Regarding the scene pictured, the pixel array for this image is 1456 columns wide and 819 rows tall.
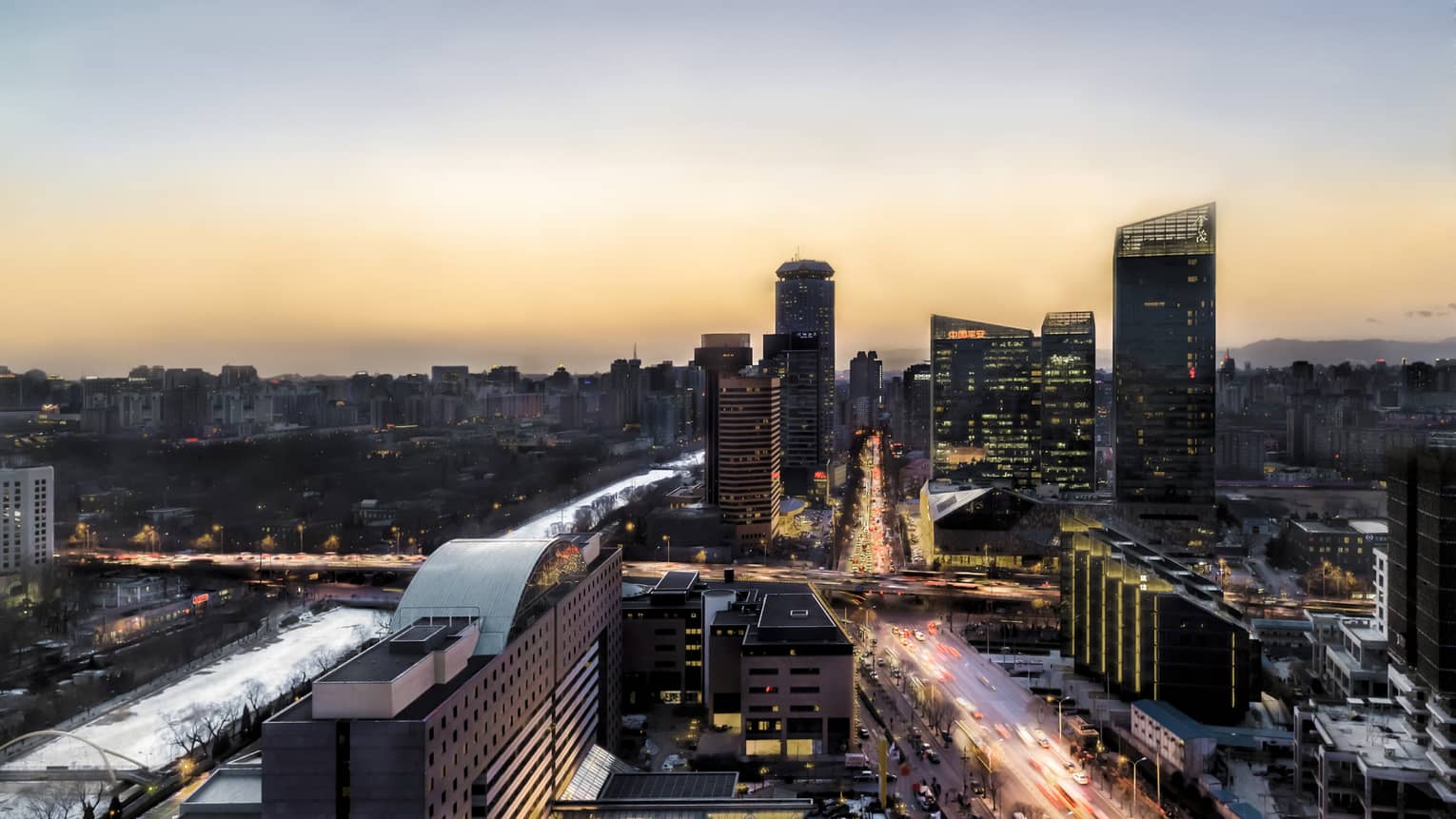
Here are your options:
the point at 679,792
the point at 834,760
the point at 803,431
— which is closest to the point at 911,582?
the point at 834,760

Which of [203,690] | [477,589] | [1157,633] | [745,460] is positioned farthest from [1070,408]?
[203,690]

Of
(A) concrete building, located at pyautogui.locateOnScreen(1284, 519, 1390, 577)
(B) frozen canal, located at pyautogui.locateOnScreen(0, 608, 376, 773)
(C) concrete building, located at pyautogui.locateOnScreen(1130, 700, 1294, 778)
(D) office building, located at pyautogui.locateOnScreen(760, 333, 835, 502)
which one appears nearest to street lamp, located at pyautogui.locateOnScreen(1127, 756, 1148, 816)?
(C) concrete building, located at pyautogui.locateOnScreen(1130, 700, 1294, 778)

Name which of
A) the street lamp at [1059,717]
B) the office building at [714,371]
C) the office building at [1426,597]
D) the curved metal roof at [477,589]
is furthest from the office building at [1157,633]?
the office building at [714,371]

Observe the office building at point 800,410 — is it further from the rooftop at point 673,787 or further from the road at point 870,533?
the rooftop at point 673,787

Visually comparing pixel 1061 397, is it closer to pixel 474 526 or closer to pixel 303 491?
pixel 474 526

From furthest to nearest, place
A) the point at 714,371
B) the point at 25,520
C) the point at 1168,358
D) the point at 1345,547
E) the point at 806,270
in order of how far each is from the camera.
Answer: the point at 806,270, the point at 714,371, the point at 1168,358, the point at 1345,547, the point at 25,520

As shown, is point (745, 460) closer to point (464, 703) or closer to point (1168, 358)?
point (1168, 358)

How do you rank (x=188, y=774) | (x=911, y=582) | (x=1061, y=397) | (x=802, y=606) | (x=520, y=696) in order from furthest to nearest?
(x=1061, y=397), (x=911, y=582), (x=802, y=606), (x=188, y=774), (x=520, y=696)
